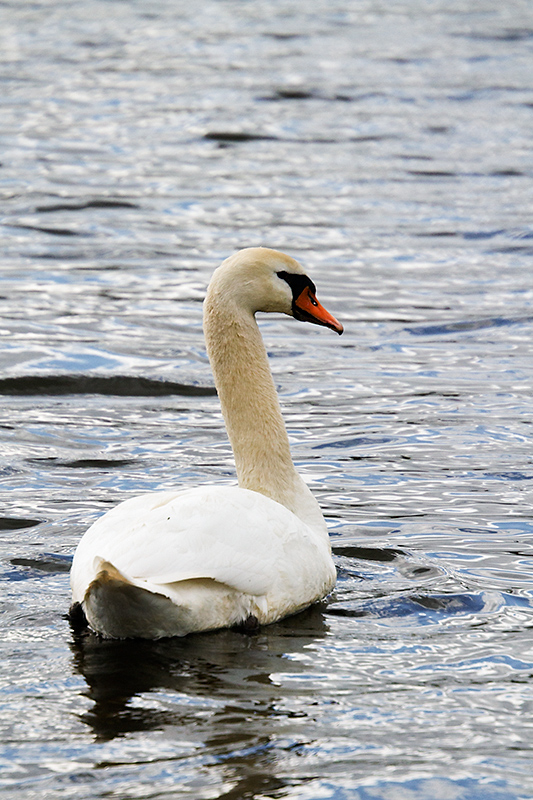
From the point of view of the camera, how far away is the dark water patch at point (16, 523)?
23.3ft

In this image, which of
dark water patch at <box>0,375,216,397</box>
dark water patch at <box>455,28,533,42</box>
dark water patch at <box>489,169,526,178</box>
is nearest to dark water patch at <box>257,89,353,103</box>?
dark water patch at <box>489,169,526,178</box>

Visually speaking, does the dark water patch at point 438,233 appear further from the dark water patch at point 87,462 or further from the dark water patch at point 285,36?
the dark water patch at point 285,36

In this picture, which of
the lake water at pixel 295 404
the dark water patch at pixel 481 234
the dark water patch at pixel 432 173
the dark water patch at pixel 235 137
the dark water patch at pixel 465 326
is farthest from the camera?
the dark water patch at pixel 235 137

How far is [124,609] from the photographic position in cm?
530

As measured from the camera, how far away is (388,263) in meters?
13.7

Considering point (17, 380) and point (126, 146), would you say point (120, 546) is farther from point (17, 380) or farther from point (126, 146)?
point (126, 146)

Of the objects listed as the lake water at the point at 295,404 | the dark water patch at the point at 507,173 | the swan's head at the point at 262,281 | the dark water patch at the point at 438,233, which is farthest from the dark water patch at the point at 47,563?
the dark water patch at the point at 507,173

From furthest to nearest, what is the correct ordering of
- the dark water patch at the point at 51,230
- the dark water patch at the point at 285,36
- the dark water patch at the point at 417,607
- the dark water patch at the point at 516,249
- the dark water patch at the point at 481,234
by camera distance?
the dark water patch at the point at 285,36 → the dark water patch at the point at 51,230 → the dark water patch at the point at 481,234 → the dark water patch at the point at 516,249 → the dark water patch at the point at 417,607

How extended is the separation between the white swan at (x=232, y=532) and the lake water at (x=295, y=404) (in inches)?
6.1

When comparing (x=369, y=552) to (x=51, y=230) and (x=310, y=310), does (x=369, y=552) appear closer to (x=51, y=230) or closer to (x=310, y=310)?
(x=310, y=310)

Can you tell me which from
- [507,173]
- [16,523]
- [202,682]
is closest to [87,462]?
[16,523]

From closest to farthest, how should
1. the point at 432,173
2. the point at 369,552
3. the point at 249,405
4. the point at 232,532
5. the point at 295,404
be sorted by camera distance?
the point at 232,532, the point at 249,405, the point at 369,552, the point at 295,404, the point at 432,173

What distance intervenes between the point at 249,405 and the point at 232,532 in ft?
4.27

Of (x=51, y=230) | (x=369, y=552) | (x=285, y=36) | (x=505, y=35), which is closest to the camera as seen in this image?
(x=369, y=552)
